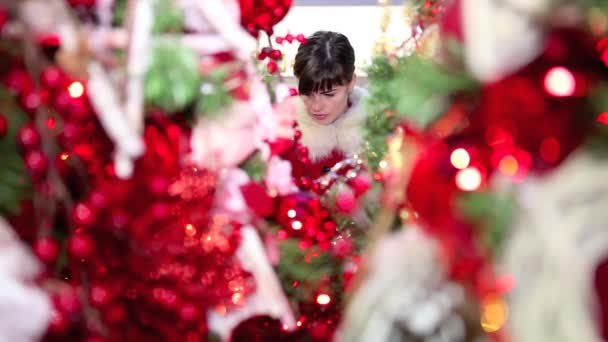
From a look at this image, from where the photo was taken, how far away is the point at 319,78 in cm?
118

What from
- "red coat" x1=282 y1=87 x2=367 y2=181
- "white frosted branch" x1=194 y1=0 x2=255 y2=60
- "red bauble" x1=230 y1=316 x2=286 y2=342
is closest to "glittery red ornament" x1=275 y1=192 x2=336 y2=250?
"red bauble" x1=230 y1=316 x2=286 y2=342

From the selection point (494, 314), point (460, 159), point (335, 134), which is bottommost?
point (494, 314)

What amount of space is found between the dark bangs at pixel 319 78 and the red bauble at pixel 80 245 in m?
0.77

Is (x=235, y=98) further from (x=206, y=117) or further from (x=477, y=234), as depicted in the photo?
(x=477, y=234)

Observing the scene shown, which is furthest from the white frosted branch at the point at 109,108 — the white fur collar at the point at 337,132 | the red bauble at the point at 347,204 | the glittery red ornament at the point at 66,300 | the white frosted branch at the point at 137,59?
the white fur collar at the point at 337,132

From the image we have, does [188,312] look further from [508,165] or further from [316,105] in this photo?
[316,105]

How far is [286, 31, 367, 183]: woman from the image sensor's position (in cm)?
117

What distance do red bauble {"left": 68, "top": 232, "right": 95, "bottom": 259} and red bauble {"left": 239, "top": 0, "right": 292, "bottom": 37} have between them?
0.27m

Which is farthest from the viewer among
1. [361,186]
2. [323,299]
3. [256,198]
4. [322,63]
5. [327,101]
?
[327,101]

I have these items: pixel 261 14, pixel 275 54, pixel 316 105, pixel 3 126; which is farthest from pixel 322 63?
pixel 3 126

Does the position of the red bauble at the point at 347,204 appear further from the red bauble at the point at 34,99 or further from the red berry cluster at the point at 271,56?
the red bauble at the point at 34,99

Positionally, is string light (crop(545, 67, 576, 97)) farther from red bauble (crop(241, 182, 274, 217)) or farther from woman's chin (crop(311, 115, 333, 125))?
woman's chin (crop(311, 115, 333, 125))

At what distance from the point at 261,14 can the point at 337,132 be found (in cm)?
76

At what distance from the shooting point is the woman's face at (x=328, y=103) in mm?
1246
